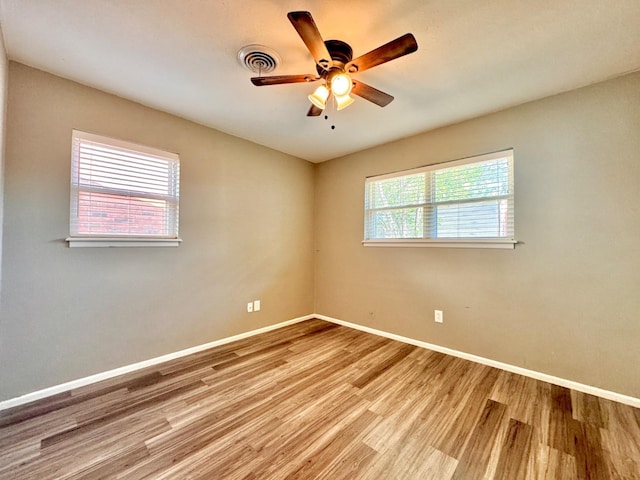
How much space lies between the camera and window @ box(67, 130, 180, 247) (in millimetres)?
2170

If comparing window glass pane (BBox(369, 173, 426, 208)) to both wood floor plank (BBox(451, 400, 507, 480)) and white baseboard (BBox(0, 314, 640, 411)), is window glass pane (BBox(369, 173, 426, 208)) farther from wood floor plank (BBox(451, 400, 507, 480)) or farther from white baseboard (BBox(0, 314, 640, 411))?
wood floor plank (BBox(451, 400, 507, 480))

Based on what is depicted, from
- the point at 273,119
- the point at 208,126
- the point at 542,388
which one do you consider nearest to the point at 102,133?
the point at 208,126

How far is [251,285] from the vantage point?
3369mm

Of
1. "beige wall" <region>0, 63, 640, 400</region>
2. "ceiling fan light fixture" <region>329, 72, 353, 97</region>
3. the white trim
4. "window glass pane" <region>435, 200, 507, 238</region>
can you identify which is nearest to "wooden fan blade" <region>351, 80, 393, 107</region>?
"ceiling fan light fixture" <region>329, 72, 353, 97</region>

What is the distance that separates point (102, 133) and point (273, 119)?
1522mm

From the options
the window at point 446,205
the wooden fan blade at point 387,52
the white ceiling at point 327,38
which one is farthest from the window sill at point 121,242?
the window at point 446,205

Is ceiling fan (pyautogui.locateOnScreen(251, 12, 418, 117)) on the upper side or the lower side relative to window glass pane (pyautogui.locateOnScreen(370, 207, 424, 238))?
upper

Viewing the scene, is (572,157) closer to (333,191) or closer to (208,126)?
(333,191)

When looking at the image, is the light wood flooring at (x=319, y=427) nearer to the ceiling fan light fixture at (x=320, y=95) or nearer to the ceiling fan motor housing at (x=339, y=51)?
the ceiling fan light fixture at (x=320, y=95)

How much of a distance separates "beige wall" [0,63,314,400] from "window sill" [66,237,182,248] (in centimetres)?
5

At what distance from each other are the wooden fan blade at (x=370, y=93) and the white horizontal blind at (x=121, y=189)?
1973mm

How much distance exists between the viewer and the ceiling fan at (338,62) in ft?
4.42

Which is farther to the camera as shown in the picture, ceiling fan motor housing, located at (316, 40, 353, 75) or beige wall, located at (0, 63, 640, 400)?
beige wall, located at (0, 63, 640, 400)

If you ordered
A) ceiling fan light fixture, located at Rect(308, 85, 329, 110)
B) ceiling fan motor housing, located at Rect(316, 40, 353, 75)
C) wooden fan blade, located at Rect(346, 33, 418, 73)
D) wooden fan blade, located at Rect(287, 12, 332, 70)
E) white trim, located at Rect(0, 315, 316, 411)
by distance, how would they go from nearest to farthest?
1. wooden fan blade, located at Rect(287, 12, 332, 70)
2. wooden fan blade, located at Rect(346, 33, 418, 73)
3. ceiling fan motor housing, located at Rect(316, 40, 353, 75)
4. ceiling fan light fixture, located at Rect(308, 85, 329, 110)
5. white trim, located at Rect(0, 315, 316, 411)
